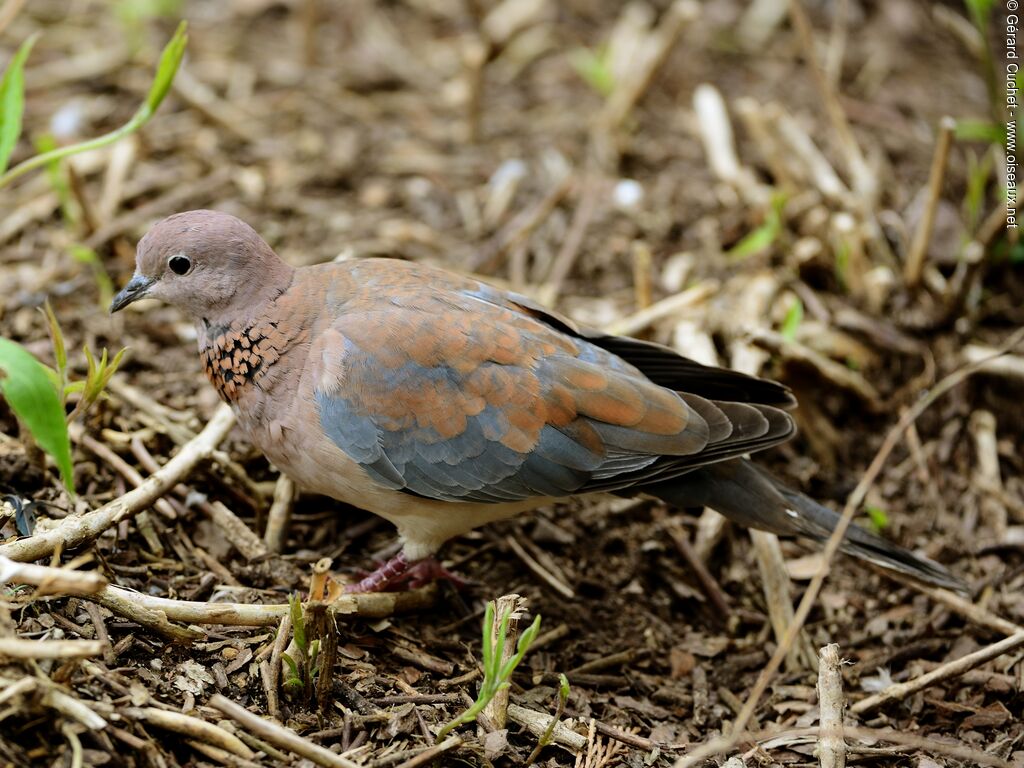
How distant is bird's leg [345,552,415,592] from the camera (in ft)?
12.4

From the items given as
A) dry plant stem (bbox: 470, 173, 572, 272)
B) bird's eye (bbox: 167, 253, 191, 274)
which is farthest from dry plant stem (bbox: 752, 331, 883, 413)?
bird's eye (bbox: 167, 253, 191, 274)

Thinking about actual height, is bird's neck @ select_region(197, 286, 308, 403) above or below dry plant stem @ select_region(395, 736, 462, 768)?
above

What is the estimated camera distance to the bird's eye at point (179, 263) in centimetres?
374

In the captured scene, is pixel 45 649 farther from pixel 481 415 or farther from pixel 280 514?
pixel 481 415

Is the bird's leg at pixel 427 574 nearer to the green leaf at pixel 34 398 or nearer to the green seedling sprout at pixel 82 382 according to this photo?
the green seedling sprout at pixel 82 382

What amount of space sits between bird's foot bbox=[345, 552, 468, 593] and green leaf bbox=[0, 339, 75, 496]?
1.24m

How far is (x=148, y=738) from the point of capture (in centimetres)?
279

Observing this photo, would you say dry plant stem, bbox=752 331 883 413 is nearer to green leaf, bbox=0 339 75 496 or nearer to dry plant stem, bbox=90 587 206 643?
dry plant stem, bbox=90 587 206 643

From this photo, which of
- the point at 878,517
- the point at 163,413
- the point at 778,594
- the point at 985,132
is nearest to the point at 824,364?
the point at 878,517

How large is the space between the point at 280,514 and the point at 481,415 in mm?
923

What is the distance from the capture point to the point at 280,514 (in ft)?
12.9

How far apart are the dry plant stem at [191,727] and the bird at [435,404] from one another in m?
1.00

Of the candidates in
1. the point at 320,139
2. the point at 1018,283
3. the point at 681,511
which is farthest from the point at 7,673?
the point at 1018,283

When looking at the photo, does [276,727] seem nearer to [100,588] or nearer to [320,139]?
[100,588]
